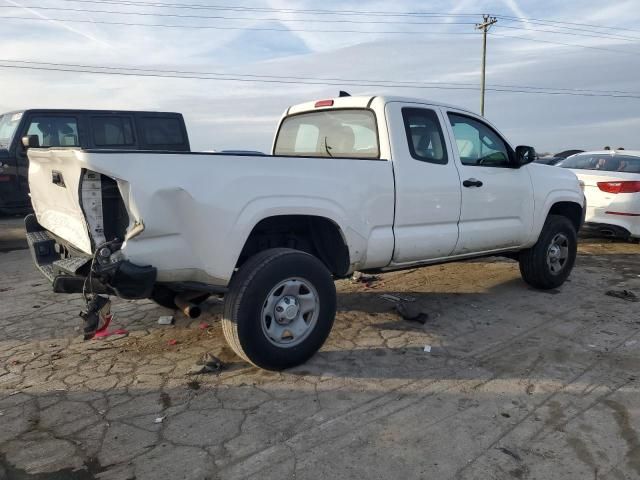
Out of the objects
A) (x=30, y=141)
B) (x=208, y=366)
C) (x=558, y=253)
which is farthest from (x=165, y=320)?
(x=30, y=141)

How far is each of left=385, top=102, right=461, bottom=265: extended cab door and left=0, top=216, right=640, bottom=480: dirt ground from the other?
0.78m

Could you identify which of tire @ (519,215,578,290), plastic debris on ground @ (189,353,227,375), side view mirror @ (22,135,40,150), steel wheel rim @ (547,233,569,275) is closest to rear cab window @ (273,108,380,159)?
plastic debris on ground @ (189,353,227,375)

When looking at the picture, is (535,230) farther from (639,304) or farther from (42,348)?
(42,348)

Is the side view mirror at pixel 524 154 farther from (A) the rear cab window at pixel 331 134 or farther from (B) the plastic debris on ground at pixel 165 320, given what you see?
(B) the plastic debris on ground at pixel 165 320

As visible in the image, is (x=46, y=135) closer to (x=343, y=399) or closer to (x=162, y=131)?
(x=162, y=131)

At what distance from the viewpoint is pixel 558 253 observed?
6.00 meters

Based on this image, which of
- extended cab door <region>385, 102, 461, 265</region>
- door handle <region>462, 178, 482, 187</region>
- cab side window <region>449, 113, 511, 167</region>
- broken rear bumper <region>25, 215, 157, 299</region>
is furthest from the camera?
cab side window <region>449, 113, 511, 167</region>

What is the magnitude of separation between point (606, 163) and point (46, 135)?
973 centimetres

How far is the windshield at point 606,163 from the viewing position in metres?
8.81

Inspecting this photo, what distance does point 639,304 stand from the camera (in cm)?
553

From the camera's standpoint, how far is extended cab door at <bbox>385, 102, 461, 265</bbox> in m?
4.30

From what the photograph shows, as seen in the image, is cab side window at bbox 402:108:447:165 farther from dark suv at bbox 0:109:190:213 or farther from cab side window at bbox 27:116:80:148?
cab side window at bbox 27:116:80:148

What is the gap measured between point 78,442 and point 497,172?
4253 millimetres

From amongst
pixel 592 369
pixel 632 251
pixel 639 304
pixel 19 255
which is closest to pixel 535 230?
pixel 639 304
